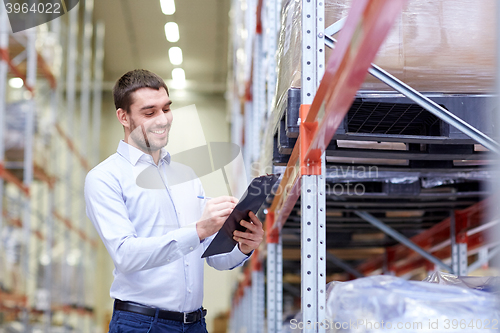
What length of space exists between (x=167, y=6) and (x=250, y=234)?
10.2 metres

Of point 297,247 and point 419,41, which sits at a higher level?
point 419,41

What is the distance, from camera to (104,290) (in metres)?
16.0

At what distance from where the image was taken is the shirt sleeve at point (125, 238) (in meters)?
2.23

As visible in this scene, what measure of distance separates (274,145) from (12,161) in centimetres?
880

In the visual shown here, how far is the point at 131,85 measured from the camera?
2.52m

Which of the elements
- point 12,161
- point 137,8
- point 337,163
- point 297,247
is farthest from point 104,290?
point 337,163

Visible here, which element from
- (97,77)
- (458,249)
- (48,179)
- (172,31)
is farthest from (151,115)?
(97,77)

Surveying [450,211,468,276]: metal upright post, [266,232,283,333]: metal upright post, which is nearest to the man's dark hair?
[266,232,283,333]: metal upright post

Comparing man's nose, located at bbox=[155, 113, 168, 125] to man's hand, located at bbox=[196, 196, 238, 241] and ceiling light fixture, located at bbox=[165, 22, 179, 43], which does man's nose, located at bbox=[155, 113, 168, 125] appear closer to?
man's hand, located at bbox=[196, 196, 238, 241]

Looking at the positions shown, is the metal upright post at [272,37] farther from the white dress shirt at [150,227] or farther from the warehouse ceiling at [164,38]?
the warehouse ceiling at [164,38]

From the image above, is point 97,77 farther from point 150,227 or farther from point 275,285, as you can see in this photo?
point 150,227

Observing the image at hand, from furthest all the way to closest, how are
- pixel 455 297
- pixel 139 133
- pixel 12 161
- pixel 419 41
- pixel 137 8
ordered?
pixel 137 8, pixel 12 161, pixel 139 133, pixel 419 41, pixel 455 297

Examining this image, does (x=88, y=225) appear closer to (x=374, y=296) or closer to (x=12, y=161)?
(x=12, y=161)

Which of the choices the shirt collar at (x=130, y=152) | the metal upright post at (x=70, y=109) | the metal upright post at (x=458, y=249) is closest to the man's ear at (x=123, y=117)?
the shirt collar at (x=130, y=152)
